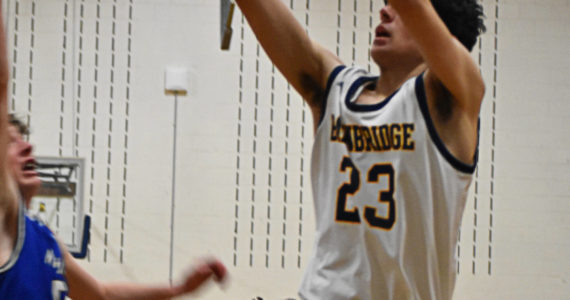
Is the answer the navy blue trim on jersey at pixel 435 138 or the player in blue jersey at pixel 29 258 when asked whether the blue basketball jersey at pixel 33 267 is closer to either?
the player in blue jersey at pixel 29 258

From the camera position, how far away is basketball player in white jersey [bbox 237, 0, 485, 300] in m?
2.15

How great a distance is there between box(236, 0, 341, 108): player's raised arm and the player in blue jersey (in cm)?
73

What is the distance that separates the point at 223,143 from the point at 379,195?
521cm

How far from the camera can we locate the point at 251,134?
7352mm

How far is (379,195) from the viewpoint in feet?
7.13

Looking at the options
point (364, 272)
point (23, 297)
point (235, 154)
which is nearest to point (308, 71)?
point (364, 272)

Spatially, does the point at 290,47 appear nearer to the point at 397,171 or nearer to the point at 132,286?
the point at 397,171

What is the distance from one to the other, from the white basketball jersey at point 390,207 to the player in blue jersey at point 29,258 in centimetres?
78

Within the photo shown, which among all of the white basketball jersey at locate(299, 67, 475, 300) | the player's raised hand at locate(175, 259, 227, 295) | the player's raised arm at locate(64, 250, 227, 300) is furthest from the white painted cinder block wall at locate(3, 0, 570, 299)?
the white basketball jersey at locate(299, 67, 475, 300)

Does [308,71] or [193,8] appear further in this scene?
[193,8]

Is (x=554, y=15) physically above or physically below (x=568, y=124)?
above

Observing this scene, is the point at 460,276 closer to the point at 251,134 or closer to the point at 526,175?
the point at 526,175

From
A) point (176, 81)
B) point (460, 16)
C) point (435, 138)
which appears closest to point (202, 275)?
point (435, 138)

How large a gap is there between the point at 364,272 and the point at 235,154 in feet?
17.0
